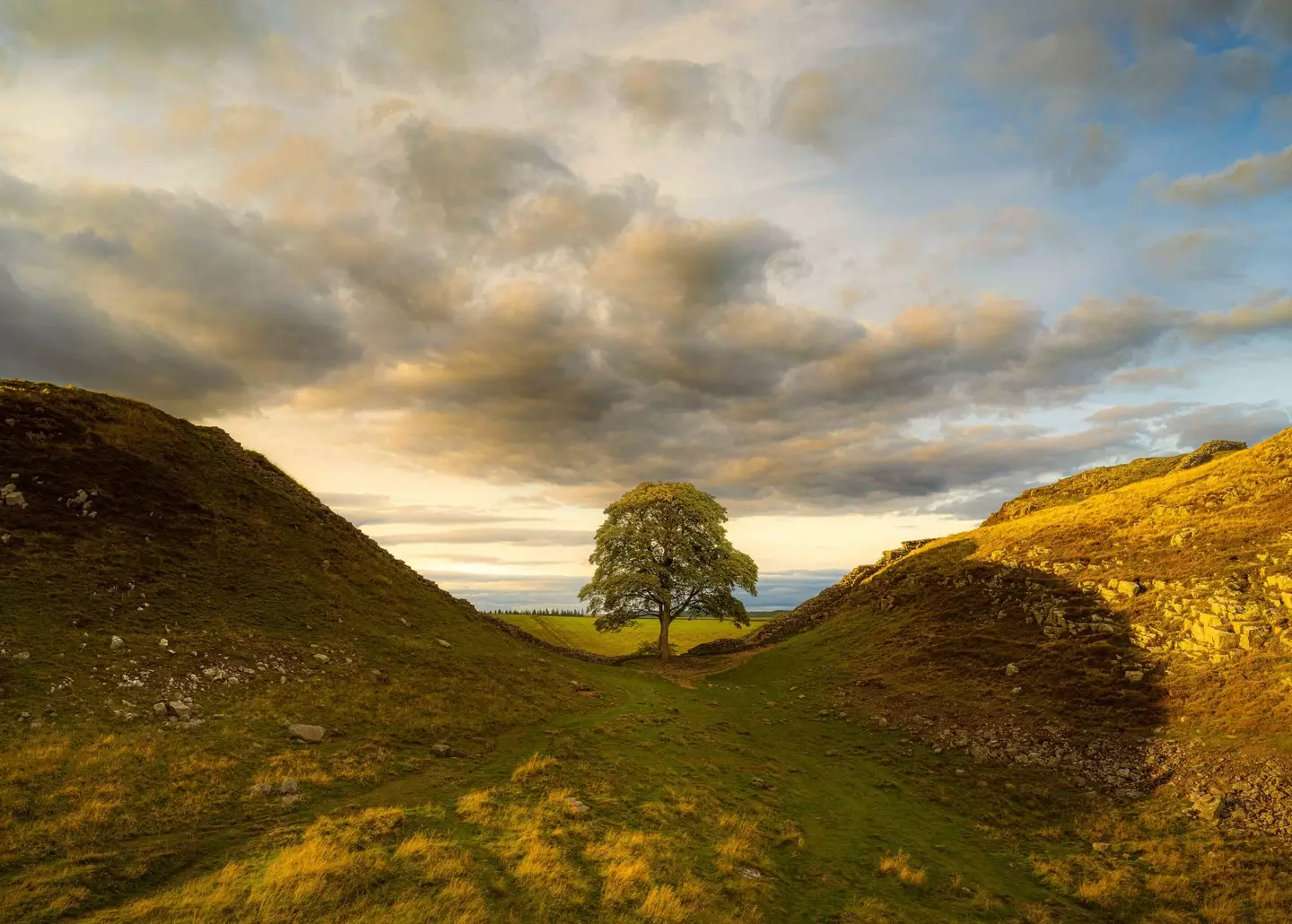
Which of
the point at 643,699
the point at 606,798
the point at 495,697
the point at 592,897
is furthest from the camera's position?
the point at 643,699

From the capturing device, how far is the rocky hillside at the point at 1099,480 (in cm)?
5941

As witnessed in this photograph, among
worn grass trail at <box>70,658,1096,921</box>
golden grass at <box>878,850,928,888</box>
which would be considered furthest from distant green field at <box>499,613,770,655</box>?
golden grass at <box>878,850,928,888</box>

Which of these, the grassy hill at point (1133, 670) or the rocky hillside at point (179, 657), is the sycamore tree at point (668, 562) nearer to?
the grassy hill at point (1133, 670)

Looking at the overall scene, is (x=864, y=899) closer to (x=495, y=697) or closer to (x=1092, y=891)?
(x=1092, y=891)

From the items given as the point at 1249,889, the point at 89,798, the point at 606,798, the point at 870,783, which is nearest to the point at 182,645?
the point at 89,798

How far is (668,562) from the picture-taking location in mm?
51781

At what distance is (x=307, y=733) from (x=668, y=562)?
116ft

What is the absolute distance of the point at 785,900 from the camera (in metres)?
13.3

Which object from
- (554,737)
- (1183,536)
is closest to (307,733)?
(554,737)

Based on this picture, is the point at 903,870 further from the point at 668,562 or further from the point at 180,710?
the point at 668,562

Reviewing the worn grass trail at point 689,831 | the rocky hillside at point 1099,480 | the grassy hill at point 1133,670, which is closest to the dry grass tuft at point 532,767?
the worn grass trail at point 689,831

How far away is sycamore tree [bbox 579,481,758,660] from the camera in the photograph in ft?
166

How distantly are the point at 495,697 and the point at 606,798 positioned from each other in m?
11.5

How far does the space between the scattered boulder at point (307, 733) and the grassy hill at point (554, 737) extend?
1.27 feet
